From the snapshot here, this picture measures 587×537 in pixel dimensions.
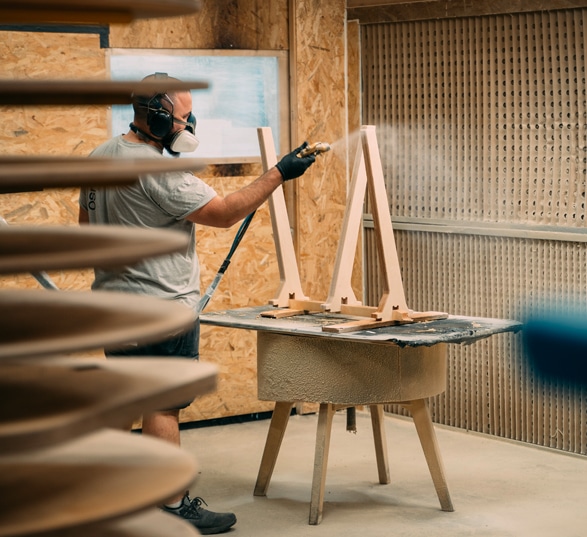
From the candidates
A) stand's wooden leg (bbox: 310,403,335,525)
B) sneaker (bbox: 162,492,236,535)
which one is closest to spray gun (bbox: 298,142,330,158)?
stand's wooden leg (bbox: 310,403,335,525)

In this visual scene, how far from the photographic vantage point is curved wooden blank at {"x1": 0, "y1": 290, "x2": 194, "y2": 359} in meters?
0.95

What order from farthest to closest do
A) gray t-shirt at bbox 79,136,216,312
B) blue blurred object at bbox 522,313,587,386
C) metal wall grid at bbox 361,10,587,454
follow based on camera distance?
metal wall grid at bbox 361,10,587,454 < gray t-shirt at bbox 79,136,216,312 < blue blurred object at bbox 522,313,587,386

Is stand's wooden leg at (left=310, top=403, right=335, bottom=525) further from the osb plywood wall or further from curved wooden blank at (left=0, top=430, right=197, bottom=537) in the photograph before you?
curved wooden blank at (left=0, top=430, right=197, bottom=537)

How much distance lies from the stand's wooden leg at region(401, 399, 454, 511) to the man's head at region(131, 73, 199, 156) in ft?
4.48

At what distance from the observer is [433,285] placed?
5945 mm

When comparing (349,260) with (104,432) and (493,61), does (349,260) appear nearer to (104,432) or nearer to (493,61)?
(493,61)

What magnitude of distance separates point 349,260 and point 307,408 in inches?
74.1

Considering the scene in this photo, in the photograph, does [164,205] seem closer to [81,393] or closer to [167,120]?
[167,120]

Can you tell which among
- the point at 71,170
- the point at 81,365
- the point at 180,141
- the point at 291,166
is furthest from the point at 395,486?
the point at 71,170

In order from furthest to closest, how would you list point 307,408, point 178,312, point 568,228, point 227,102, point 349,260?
point 307,408 → point 227,102 → point 568,228 → point 349,260 → point 178,312

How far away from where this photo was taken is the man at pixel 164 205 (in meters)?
4.03

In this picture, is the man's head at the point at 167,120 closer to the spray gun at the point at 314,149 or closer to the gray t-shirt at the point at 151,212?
the gray t-shirt at the point at 151,212

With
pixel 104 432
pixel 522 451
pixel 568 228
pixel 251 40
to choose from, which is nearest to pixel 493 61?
pixel 568 228

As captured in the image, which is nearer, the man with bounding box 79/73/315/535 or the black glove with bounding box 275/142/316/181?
the man with bounding box 79/73/315/535
